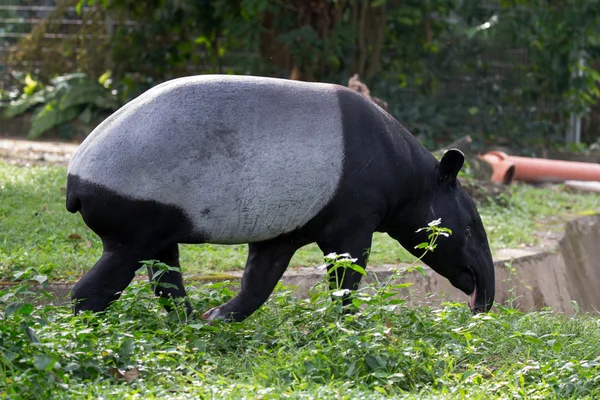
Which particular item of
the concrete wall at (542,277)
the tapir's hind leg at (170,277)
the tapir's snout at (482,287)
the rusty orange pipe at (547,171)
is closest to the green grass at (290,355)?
the tapir's hind leg at (170,277)

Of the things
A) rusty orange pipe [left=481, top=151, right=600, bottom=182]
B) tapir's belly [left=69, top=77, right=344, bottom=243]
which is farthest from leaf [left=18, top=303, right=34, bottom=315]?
rusty orange pipe [left=481, top=151, right=600, bottom=182]

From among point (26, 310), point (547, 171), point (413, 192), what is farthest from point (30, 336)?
point (547, 171)

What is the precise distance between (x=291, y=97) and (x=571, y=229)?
5314mm

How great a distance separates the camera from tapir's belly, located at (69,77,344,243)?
4.37 meters

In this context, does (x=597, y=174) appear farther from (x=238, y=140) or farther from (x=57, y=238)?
(x=238, y=140)

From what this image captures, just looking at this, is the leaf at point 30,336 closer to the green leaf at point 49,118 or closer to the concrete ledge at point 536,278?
the concrete ledge at point 536,278

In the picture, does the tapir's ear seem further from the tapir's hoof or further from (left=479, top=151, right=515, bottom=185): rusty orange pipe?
(left=479, top=151, right=515, bottom=185): rusty orange pipe

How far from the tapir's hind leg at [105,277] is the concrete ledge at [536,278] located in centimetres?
136

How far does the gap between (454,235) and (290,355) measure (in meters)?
1.45

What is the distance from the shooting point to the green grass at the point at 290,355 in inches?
149

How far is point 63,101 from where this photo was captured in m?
13.4

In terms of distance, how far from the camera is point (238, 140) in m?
4.52

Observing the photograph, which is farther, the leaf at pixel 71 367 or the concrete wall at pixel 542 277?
the concrete wall at pixel 542 277

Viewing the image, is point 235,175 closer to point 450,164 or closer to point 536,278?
point 450,164
